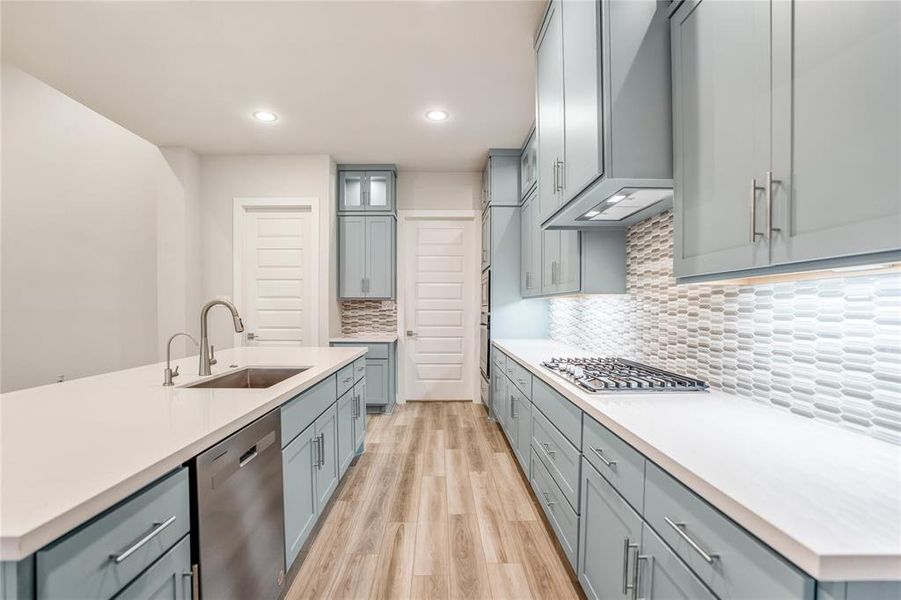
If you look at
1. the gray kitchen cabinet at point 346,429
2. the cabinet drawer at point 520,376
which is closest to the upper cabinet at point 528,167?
the cabinet drawer at point 520,376

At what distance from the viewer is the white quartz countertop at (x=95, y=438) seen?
2.13 feet

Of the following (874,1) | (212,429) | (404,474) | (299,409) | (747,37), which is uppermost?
(747,37)

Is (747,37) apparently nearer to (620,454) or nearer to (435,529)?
(620,454)

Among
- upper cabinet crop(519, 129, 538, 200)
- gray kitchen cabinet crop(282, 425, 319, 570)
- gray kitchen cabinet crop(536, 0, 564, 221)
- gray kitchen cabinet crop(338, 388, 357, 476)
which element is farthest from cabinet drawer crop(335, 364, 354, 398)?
upper cabinet crop(519, 129, 538, 200)

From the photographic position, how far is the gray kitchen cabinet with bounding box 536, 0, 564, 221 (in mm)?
1818

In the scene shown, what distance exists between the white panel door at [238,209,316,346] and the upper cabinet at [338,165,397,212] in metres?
0.50

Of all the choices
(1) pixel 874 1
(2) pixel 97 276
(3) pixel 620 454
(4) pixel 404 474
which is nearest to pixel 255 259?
(2) pixel 97 276

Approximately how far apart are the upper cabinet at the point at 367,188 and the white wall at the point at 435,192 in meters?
0.23

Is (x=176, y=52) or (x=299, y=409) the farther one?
(x=176, y=52)

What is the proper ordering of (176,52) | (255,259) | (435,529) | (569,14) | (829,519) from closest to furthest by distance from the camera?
(829,519)
(569,14)
(435,529)
(176,52)
(255,259)

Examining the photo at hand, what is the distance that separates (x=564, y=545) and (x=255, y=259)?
13.1 feet

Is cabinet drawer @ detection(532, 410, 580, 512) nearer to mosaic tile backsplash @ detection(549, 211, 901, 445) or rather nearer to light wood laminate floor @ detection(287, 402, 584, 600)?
light wood laminate floor @ detection(287, 402, 584, 600)

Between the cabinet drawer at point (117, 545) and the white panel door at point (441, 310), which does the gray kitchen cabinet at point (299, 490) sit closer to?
the cabinet drawer at point (117, 545)

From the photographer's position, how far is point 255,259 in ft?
13.6
